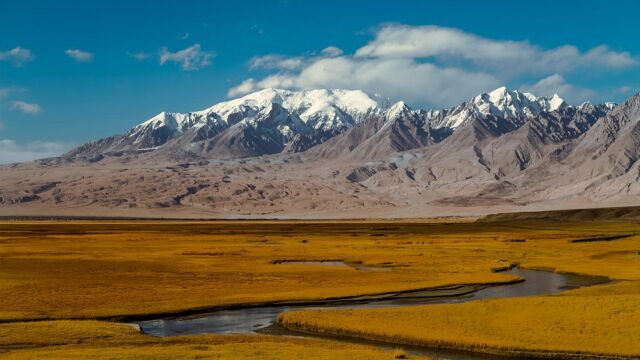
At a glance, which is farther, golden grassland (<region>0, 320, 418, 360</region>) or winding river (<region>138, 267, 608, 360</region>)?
winding river (<region>138, 267, 608, 360</region>)

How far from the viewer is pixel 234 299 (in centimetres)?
5234

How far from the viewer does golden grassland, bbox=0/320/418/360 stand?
107ft

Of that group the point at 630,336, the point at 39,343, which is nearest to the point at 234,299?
the point at 39,343

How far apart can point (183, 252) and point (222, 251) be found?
625cm

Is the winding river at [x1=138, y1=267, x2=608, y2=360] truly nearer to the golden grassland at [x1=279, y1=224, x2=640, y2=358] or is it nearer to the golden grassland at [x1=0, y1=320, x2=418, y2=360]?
the golden grassland at [x1=279, y1=224, x2=640, y2=358]

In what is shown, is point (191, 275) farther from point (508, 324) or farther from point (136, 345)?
point (508, 324)

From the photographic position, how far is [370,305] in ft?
169

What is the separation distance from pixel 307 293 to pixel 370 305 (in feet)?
21.2

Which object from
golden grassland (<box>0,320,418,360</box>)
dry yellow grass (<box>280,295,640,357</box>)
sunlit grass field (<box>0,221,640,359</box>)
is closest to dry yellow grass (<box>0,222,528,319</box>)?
sunlit grass field (<box>0,221,640,359</box>)

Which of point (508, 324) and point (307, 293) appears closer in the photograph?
point (508, 324)

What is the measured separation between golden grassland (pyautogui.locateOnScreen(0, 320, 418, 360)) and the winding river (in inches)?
111

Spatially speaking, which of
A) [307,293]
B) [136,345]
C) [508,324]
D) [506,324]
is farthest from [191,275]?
[508,324]

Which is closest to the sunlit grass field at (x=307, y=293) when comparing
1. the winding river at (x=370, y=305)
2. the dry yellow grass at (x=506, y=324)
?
the dry yellow grass at (x=506, y=324)

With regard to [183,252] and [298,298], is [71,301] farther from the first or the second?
[183,252]
